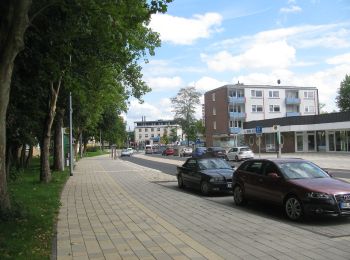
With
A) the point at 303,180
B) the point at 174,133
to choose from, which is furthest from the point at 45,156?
the point at 174,133

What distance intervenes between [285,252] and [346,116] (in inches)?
1777

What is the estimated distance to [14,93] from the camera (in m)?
16.2

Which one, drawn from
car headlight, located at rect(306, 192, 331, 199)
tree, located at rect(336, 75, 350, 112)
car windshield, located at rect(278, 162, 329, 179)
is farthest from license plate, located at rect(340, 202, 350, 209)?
tree, located at rect(336, 75, 350, 112)

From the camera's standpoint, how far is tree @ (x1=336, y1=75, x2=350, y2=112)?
287ft

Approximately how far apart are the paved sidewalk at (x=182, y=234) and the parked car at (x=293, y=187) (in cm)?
42

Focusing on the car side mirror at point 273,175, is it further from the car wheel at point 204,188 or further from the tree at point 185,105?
the tree at point 185,105

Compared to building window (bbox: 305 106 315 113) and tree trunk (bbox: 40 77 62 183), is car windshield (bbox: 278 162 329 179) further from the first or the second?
building window (bbox: 305 106 315 113)

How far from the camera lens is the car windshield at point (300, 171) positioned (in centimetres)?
1130

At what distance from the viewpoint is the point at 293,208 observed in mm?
10531

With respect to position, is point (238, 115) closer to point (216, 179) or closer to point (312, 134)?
point (312, 134)

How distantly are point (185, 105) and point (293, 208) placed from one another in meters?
95.4

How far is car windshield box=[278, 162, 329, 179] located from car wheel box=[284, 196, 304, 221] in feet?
2.36

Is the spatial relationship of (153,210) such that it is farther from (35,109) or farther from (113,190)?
(35,109)

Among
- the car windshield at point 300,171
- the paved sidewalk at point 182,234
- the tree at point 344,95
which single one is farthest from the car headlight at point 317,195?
the tree at point 344,95
